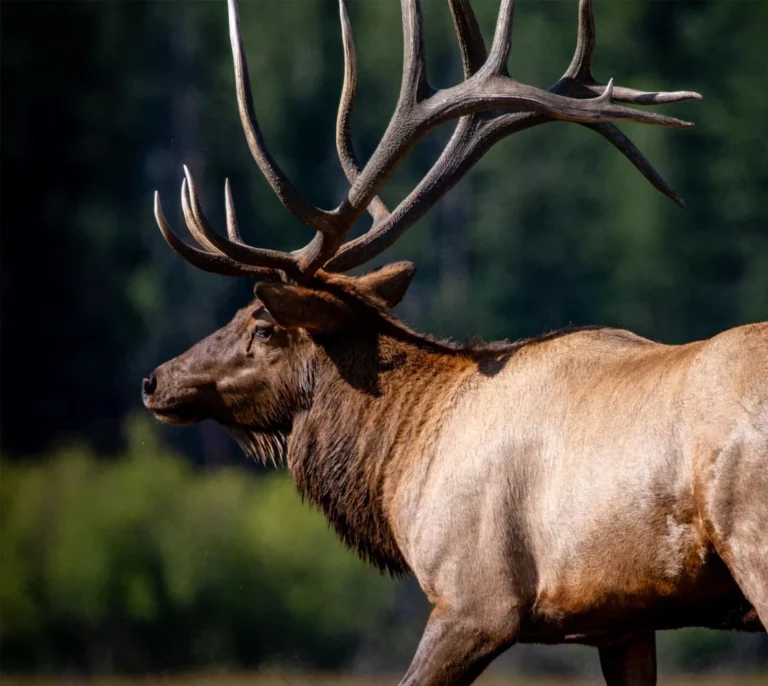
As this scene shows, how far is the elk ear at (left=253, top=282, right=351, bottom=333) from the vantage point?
6367mm

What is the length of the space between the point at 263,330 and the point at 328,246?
478 millimetres

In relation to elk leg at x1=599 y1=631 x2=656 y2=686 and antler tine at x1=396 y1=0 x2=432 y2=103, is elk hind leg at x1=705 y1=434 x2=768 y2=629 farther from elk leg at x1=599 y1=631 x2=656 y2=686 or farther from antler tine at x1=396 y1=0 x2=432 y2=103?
antler tine at x1=396 y1=0 x2=432 y2=103

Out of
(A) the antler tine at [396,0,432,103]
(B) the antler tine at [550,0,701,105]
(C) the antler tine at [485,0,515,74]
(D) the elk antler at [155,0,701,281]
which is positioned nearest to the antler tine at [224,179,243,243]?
(D) the elk antler at [155,0,701,281]

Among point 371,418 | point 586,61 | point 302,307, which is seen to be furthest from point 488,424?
point 586,61

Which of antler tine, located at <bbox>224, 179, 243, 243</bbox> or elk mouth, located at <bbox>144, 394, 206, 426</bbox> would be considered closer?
elk mouth, located at <bbox>144, 394, 206, 426</bbox>

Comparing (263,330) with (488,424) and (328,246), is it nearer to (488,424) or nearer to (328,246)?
(328,246)

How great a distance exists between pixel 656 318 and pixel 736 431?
63.6 feet

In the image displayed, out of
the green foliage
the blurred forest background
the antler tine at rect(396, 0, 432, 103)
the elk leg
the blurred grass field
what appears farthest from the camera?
the blurred forest background

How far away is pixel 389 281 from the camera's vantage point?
698 cm

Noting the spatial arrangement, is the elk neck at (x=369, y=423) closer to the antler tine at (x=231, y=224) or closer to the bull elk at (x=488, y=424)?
the bull elk at (x=488, y=424)

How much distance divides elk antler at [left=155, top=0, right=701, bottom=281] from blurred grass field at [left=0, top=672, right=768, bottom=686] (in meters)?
9.27

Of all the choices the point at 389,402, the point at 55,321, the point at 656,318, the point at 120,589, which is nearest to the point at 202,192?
the point at 55,321

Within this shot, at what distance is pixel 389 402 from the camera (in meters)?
6.52

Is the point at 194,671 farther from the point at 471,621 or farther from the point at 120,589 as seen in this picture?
the point at 471,621
